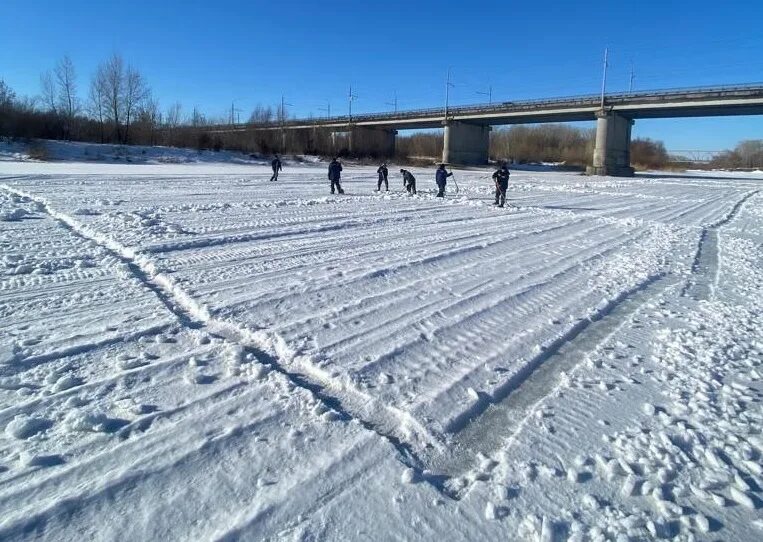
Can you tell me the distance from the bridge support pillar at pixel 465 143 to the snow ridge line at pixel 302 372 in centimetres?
6637

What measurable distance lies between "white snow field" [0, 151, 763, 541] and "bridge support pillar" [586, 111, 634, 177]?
54661mm

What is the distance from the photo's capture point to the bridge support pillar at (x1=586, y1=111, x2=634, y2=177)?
56.4 m

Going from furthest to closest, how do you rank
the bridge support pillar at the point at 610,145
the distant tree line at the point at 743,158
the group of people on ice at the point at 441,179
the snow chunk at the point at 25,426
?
the distant tree line at the point at 743,158, the bridge support pillar at the point at 610,145, the group of people on ice at the point at 441,179, the snow chunk at the point at 25,426

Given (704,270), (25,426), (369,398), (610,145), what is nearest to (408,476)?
(369,398)

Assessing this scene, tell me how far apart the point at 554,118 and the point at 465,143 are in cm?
1383

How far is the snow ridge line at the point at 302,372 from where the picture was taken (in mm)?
3193

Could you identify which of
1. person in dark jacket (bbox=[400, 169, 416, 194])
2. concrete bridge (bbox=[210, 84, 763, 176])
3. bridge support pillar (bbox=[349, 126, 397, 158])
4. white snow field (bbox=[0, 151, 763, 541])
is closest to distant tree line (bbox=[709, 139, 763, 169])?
concrete bridge (bbox=[210, 84, 763, 176])

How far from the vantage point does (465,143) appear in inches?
2840

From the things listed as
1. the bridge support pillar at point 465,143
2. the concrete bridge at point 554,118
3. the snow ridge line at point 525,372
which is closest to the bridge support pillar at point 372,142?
the concrete bridge at point 554,118

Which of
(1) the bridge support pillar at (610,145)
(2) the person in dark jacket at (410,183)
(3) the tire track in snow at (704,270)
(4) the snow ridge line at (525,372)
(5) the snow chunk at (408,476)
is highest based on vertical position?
(1) the bridge support pillar at (610,145)

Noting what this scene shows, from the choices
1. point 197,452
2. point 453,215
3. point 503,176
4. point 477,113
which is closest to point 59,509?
point 197,452

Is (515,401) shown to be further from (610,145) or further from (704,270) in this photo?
(610,145)

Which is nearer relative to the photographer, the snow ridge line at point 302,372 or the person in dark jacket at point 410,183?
the snow ridge line at point 302,372

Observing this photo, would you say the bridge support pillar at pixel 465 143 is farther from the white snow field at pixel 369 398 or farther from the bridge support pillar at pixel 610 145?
the white snow field at pixel 369 398
